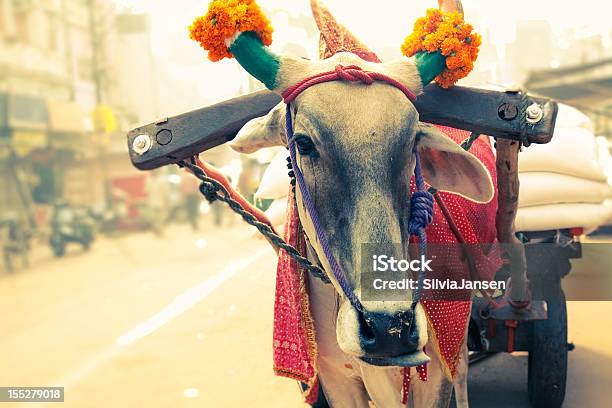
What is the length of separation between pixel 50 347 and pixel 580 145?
5138 mm

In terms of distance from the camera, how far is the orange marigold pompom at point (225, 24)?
201 centimetres

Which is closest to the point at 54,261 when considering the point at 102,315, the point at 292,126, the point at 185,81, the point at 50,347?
the point at 102,315

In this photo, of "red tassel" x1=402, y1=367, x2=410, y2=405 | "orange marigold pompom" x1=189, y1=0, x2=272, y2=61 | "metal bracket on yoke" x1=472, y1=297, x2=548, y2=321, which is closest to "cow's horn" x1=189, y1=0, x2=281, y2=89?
"orange marigold pompom" x1=189, y1=0, x2=272, y2=61

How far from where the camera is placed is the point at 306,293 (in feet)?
7.62

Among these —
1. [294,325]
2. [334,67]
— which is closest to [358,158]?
[334,67]

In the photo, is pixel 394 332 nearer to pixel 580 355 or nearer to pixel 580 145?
pixel 580 145

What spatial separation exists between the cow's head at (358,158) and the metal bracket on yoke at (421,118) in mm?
116

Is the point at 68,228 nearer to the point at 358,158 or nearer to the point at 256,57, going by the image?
the point at 256,57

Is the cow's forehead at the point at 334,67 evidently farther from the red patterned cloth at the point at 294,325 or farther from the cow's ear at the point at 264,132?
the red patterned cloth at the point at 294,325

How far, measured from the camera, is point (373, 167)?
5.80ft

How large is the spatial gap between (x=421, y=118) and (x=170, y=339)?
15.7 ft

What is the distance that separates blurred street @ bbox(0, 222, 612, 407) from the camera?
440 centimetres

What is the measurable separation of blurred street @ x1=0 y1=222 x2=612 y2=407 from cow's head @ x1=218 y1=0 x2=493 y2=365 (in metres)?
2.40

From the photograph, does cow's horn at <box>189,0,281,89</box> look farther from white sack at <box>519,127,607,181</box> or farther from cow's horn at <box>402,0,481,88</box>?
white sack at <box>519,127,607,181</box>
